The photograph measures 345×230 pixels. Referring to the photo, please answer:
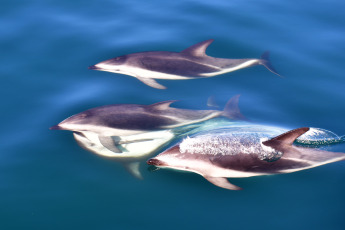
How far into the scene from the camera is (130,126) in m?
6.93

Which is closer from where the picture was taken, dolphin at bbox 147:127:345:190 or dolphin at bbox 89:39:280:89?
dolphin at bbox 147:127:345:190

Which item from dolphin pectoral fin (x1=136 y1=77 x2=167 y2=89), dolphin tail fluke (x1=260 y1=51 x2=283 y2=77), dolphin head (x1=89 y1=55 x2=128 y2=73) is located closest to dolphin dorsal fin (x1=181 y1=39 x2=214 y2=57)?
dolphin pectoral fin (x1=136 y1=77 x2=167 y2=89)

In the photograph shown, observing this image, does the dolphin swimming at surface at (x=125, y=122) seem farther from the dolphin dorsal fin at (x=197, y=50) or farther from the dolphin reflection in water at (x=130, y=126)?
the dolphin dorsal fin at (x=197, y=50)

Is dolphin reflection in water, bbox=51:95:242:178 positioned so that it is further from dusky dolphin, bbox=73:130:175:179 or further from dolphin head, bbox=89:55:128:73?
dolphin head, bbox=89:55:128:73

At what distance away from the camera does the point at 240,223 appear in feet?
17.3

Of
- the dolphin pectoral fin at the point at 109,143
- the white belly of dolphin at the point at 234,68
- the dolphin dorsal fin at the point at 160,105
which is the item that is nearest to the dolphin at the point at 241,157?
the dolphin pectoral fin at the point at 109,143

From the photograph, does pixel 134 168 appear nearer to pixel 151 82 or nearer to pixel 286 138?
pixel 286 138

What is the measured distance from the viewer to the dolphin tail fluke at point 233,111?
717 centimetres

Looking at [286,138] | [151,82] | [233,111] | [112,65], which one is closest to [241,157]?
[286,138]

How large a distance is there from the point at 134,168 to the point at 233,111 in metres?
2.22

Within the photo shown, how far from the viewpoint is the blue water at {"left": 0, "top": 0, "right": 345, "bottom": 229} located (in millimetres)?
5438

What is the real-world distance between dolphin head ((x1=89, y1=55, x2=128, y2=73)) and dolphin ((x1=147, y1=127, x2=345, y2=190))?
3207 mm

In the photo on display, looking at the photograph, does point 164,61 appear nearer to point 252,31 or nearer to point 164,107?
point 164,107

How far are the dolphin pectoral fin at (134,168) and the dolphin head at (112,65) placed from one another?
2.98 meters
